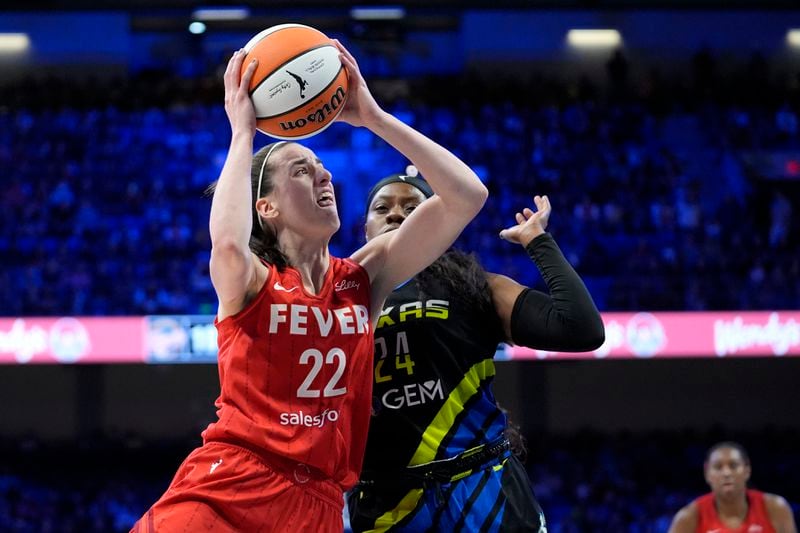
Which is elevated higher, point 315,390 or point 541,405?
point 315,390

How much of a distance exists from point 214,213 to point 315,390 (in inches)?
23.6

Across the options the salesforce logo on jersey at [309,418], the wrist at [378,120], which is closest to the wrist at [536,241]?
the wrist at [378,120]

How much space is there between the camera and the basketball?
3.10 meters

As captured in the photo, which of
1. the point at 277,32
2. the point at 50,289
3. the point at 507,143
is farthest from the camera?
the point at 507,143

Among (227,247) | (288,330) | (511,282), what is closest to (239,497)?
(288,330)

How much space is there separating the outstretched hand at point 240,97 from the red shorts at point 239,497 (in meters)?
0.96

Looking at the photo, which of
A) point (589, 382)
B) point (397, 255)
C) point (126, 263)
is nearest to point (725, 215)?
point (589, 382)

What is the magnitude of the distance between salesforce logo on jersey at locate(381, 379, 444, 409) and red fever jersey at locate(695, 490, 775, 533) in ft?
13.5

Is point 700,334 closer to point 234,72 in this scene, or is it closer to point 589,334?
point 589,334

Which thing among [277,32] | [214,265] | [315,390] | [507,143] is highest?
[507,143]

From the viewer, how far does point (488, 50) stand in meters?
19.5

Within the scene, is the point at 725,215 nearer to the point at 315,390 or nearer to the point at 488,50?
the point at 488,50

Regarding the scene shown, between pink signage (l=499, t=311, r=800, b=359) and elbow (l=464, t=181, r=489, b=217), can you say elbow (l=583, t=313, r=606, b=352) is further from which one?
pink signage (l=499, t=311, r=800, b=359)

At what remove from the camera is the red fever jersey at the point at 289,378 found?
2889 mm
